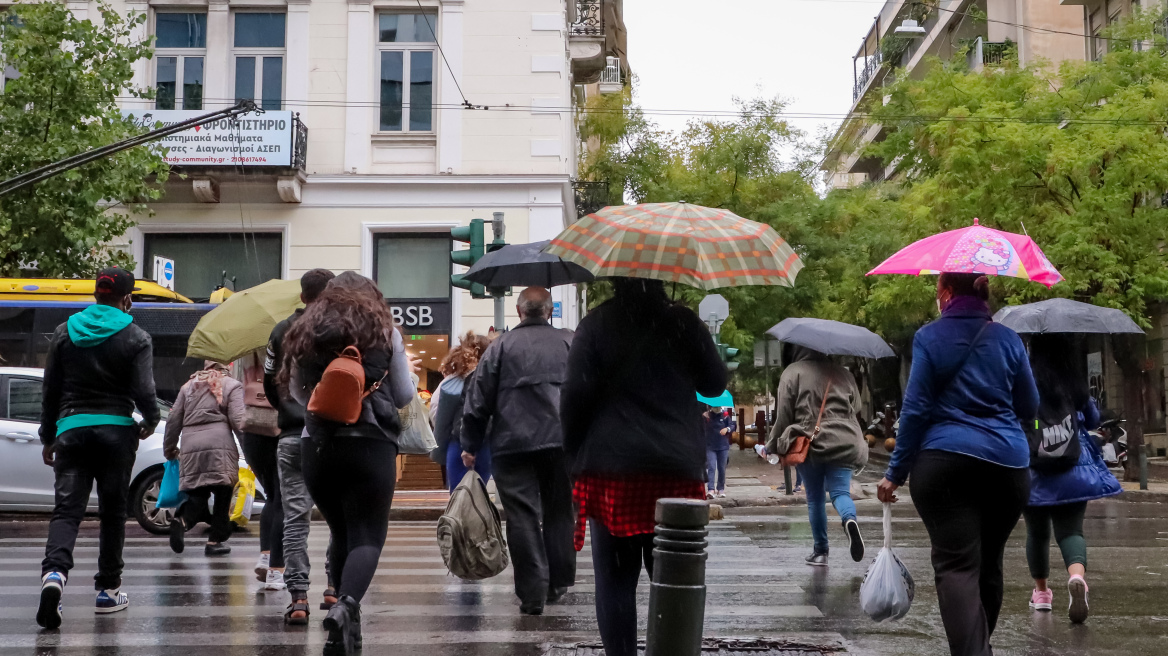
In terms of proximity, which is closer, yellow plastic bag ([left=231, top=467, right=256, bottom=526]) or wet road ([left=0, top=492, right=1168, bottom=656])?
wet road ([left=0, top=492, right=1168, bottom=656])

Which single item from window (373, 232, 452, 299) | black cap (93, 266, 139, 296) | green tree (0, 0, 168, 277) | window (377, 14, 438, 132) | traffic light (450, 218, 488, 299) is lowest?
black cap (93, 266, 139, 296)

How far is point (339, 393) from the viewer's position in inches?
216

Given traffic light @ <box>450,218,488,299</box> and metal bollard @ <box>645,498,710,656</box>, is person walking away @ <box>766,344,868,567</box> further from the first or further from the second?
traffic light @ <box>450,218,488,299</box>

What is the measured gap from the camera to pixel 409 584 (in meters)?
8.67

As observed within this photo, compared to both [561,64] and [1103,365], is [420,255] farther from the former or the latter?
[1103,365]

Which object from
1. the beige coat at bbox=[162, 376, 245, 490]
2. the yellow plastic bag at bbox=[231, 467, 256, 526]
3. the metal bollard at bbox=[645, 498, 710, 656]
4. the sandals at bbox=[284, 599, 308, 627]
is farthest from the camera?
the yellow plastic bag at bbox=[231, 467, 256, 526]

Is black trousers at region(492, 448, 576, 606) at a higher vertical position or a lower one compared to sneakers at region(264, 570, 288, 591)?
higher

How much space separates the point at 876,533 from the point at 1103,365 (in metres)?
24.8

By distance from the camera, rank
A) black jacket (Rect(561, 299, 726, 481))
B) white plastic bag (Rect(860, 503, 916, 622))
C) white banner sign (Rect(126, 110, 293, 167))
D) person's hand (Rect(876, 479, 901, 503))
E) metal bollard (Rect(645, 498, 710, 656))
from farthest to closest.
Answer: white banner sign (Rect(126, 110, 293, 167)) < white plastic bag (Rect(860, 503, 916, 622)) < person's hand (Rect(876, 479, 901, 503)) < black jacket (Rect(561, 299, 726, 481)) < metal bollard (Rect(645, 498, 710, 656))

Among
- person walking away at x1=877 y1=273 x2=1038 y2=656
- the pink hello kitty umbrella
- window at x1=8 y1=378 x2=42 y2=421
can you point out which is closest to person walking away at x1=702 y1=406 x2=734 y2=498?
window at x1=8 y1=378 x2=42 y2=421

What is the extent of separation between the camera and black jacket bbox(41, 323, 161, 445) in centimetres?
697

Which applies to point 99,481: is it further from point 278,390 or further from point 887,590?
point 887,590

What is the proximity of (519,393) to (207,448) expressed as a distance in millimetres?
4049

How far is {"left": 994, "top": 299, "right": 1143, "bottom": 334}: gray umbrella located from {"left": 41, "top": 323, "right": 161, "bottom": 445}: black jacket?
4.81m
